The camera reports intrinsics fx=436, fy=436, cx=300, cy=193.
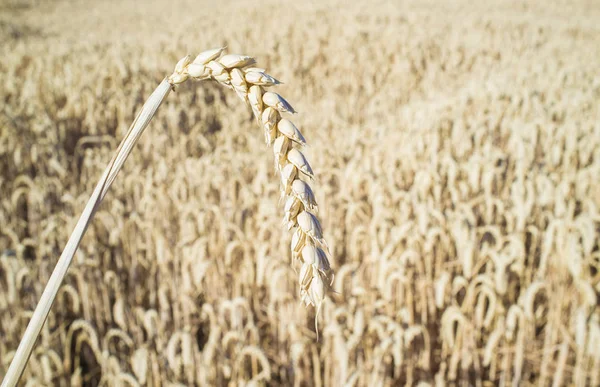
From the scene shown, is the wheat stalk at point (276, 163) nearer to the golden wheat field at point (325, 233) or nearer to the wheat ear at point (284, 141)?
the wheat ear at point (284, 141)

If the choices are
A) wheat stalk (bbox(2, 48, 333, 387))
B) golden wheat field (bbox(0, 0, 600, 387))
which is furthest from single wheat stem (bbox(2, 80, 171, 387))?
golden wheat field (bbox(0, 0, 600, 387))

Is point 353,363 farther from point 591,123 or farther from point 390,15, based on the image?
point 390,15

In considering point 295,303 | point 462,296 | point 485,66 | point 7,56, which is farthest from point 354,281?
point 7,56

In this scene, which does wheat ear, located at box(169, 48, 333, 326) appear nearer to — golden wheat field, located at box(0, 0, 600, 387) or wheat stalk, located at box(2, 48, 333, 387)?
wheat stalk, located at box(2, 48, 333, 387)

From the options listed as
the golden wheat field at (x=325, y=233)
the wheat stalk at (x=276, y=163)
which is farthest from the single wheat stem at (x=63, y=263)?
the golden wheat field at (x=325, y=233)

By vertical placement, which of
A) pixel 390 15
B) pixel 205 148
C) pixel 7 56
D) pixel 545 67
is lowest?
pixel 205 148

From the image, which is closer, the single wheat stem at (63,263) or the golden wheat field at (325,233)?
the single wheat stem at (63,263)

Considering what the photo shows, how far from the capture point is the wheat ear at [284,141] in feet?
1.80

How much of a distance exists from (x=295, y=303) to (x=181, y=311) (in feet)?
2.48

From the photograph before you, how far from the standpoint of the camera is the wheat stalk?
1.80ft

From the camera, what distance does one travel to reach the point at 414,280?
273cm

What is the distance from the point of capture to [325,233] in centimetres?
303

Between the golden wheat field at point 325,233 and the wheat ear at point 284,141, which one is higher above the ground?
the wheat ear at point 284,141

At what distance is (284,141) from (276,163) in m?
0.03
